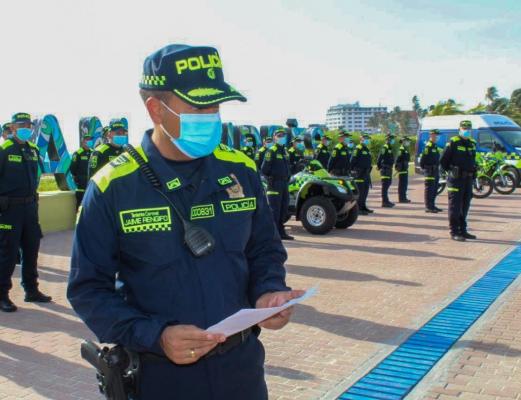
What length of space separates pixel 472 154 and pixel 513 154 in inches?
389

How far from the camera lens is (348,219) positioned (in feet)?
38.5

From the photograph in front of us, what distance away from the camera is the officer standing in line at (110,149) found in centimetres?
843

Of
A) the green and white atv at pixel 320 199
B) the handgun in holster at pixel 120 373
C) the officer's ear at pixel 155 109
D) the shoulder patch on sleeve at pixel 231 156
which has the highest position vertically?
the officer's ear at pixel 155 109

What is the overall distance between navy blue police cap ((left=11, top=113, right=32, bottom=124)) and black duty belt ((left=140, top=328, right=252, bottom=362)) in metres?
5.07

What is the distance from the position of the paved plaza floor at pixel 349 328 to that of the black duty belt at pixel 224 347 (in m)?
2.24

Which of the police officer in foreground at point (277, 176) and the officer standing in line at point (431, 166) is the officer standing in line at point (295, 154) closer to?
the police officer in foreground at point (277, 176)

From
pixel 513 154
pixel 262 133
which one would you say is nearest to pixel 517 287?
pixel 513 154

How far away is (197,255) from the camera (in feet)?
6.18

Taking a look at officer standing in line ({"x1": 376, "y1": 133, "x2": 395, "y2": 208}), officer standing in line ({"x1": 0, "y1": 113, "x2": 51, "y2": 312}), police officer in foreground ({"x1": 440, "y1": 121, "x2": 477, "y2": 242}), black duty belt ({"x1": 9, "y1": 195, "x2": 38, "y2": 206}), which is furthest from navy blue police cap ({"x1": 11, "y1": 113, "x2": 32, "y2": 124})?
officer standing in line ({"x1": 376, "y1": 133, "x2": 395, "y2": 208})

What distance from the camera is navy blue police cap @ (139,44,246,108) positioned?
6.44 ft

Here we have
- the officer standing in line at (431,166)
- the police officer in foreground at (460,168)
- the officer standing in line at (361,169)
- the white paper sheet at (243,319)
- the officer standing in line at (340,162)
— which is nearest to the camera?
the white paper sheet at (243,319)

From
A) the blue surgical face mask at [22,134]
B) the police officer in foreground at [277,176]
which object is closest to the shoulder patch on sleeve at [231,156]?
the blue surgical face mask at [22,134]

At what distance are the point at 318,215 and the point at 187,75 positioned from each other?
30.5ft

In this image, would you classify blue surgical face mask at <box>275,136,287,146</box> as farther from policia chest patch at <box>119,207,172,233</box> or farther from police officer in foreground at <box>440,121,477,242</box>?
policia chest patch at <box>119,207,172,233</box>
